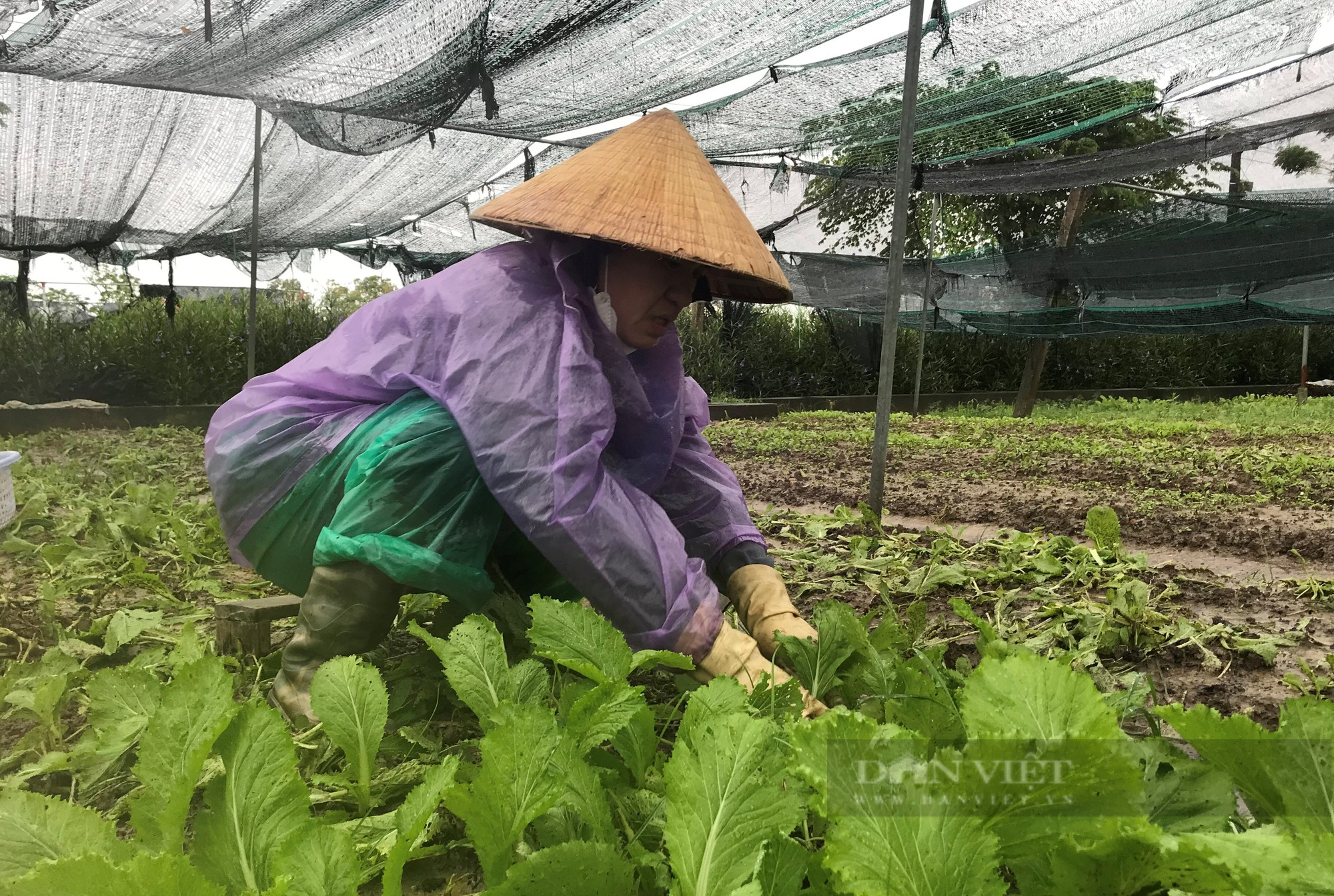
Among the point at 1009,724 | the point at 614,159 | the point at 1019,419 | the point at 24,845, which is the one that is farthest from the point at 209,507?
the point at 1019,419

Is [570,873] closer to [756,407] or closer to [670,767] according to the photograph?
[670,767]

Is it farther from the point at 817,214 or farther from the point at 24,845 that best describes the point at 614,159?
the point at 817,214

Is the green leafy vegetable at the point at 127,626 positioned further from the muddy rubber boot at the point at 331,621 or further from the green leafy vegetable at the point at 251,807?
the green leafy vegetable at the point at 251,807

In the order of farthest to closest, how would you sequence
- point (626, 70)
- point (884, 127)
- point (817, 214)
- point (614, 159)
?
point (817, 214) → point (884, 127) → point (626, 70) → point (614, 159)

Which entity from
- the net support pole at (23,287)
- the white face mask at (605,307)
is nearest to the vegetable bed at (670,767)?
the white face mask at (605,307)

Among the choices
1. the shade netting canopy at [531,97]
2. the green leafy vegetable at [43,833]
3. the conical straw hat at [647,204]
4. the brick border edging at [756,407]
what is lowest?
the brick border edging at [756,407]

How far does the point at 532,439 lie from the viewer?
113 centimetres

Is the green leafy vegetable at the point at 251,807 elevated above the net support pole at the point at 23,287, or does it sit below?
below

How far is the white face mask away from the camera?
1.33 metres

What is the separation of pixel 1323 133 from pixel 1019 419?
3452 mm

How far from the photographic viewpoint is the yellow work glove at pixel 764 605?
Answer: 4.27 ft

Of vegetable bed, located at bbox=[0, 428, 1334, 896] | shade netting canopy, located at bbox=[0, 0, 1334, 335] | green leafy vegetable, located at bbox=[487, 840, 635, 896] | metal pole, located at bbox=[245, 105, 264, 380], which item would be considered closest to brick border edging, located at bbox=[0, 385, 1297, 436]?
Answer: shade netting canopy, located at bbox=[0, 0, 1334, 335]

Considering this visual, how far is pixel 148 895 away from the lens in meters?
0.46

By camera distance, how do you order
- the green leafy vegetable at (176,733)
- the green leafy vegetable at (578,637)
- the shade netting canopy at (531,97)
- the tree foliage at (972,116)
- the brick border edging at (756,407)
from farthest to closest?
1. the brick border edging at (756,407)
2. the tree foliage at (972,116)
3. the shade netting canopy at (531,97)
4. the green leafy vegetable at (578,637)
5. the green leafy vegetable at (176,733)
